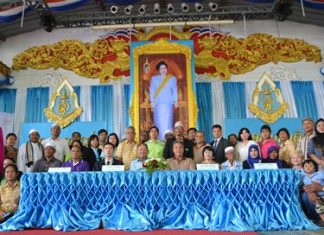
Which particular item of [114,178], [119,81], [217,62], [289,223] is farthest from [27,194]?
[217,62]

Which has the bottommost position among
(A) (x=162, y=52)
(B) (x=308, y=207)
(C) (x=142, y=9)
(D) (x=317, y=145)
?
→ (B) (x=308, y=207)

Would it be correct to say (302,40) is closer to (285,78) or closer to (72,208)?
(285,78)

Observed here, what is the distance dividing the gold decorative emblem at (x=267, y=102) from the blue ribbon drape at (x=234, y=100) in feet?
0.61

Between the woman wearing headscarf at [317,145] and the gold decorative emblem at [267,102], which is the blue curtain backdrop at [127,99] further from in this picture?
the woman wearing headscarf at [317,145]

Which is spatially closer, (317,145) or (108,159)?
(108,159)

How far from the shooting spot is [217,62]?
6.53 metres

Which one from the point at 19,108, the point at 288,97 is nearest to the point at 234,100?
the point at 288,97

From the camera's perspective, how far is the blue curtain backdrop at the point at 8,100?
648 cm

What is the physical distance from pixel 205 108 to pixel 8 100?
3.89 metres

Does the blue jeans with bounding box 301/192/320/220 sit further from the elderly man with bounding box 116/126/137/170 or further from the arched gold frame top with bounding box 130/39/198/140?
the arched gold frame top with bounding box 130/39/198/140

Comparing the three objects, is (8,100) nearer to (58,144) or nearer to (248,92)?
(58,144)

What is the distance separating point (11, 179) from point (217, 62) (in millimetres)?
4502

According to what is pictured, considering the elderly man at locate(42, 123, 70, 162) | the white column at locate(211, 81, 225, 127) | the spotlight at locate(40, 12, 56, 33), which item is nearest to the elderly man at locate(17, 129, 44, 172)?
the elderly man at locate(42, 123, 70, 162)

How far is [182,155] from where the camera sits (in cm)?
345
